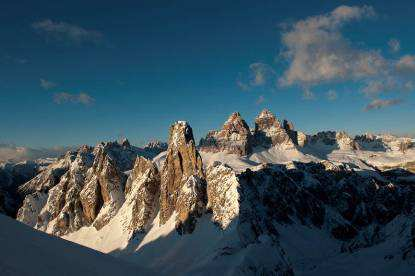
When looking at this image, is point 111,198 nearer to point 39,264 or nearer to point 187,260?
point 187,260

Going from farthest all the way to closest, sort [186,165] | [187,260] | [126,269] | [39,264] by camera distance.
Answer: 1. [186,165]
2. [187,260]
3. [126,269]
4. [39,264]

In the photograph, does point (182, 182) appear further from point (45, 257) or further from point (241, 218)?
point (45, 257)

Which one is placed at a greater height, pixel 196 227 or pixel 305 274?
pixel 196 227

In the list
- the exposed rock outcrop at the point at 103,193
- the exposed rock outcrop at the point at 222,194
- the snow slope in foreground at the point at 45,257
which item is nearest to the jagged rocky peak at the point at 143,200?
the exposed rock outcrop at the point at 103,193

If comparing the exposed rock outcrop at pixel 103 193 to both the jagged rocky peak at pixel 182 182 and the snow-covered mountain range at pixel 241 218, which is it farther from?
the jagged rocky peak at pixel 182 182

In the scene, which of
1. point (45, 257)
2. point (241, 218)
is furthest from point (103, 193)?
point (45, 257)

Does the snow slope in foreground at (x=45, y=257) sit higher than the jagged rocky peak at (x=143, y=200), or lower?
lower

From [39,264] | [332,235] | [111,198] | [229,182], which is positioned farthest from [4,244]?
[111,198]
